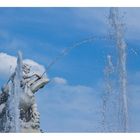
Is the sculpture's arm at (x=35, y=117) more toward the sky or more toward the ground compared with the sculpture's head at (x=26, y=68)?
more toward the ground

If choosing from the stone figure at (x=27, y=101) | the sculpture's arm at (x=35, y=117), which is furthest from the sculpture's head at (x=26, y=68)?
the sculpture's arm at (x=35, y=117)

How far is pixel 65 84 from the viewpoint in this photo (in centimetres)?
455

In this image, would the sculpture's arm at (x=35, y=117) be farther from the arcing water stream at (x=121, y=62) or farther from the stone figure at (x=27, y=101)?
the arcing water stream at (x=121, y=62)

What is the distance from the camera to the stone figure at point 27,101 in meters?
4.48

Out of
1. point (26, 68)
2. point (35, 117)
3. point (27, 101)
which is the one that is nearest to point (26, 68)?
point (26, 68)

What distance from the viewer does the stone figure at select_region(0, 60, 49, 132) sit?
4484 millimetres

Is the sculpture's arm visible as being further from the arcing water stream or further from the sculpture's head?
the arcing water stream

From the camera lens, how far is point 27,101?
452cm

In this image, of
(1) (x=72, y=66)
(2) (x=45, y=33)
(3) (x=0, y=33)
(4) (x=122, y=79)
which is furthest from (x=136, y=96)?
(3) (x=0, y=33)

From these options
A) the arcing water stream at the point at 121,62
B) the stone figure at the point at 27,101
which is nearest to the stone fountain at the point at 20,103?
the stone figure at the point at 27,101

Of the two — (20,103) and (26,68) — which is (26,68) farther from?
(20,103)

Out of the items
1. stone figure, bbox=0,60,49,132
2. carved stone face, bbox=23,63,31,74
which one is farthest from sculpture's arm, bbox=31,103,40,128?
carved stone face, bbox=23,63,31,74
